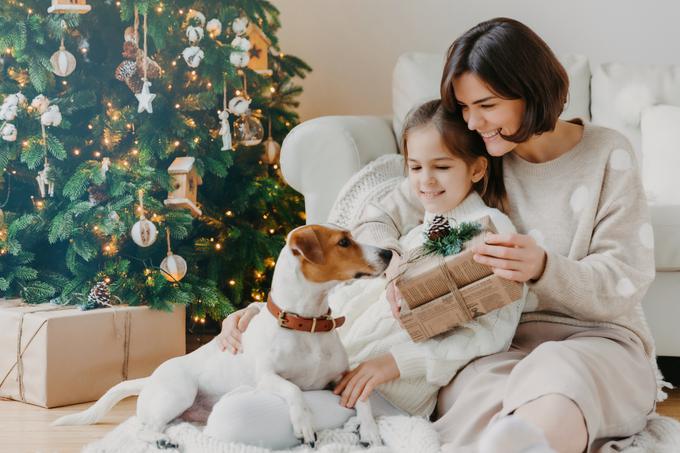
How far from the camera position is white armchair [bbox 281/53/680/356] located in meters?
2.20

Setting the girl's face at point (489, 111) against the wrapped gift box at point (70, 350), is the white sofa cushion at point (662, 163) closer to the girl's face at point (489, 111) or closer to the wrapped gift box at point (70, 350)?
the girl's face at point (489, 111)

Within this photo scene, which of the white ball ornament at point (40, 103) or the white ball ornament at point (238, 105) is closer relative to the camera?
the white ball ornament at point (40, 103)

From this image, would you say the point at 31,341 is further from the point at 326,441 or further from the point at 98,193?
the point at 326,441

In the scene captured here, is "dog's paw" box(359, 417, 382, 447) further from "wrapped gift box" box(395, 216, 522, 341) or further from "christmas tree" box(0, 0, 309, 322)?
"christmas tree" box(0, 0, 309, 322)

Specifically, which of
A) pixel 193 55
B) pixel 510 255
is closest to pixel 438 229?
pixel 510 255

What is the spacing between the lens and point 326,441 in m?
1.54

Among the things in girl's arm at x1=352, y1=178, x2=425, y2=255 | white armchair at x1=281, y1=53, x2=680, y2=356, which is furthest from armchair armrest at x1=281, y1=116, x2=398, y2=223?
girl's arm at x1=352, y1=178, x2=425, y2=255

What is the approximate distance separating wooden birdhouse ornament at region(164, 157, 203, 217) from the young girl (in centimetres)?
86

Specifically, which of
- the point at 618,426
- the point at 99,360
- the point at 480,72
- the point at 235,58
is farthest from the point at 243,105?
the point at 618,426

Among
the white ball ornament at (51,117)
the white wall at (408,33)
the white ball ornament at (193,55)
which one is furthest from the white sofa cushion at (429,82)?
the white ball ornament at (51,117)

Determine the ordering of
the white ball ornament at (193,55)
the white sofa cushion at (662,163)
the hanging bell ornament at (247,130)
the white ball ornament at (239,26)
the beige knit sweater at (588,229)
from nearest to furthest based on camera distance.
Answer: the beige knit sweater at (588,229) < the white sofa cushion at (662,163) < the white ball ornament at (193,55) < the white ball ornament at (239,26) < the hanging bell ornament at (247,130)

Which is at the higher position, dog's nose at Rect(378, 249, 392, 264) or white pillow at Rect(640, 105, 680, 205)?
white pillow at Rect(640, 105, 680, 205)

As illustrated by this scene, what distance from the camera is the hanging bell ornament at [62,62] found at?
2.39 m

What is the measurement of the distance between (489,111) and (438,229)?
274 millimetres
